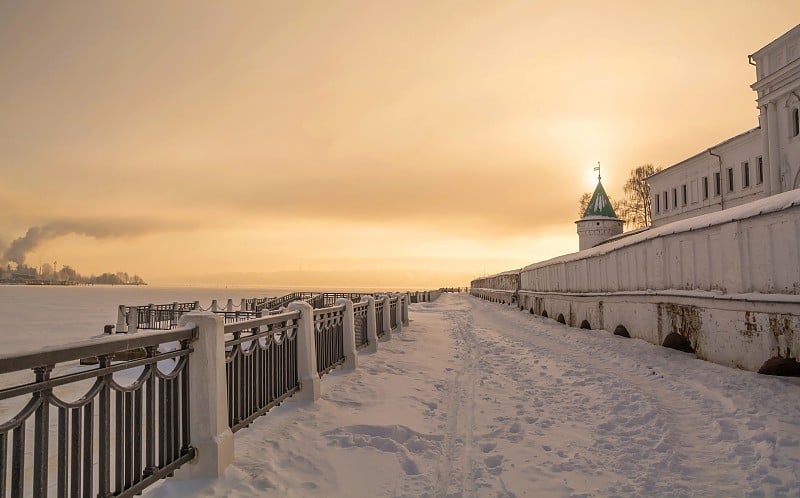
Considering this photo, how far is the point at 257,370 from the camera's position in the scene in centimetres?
621

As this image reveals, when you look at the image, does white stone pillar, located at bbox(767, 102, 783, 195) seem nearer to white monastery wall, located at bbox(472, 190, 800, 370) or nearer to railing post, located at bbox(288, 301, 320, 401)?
white monastery wall, located at bbox(472, 190, 800, 370)

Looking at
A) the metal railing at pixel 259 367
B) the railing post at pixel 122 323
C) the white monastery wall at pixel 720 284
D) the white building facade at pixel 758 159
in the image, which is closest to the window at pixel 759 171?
the white building facade at pixel 758 159

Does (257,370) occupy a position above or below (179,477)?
above

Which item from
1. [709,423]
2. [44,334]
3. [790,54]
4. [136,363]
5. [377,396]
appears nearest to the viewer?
[136,363]

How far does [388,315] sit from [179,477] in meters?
11.7

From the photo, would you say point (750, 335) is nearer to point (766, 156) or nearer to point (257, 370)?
point (257, 370)

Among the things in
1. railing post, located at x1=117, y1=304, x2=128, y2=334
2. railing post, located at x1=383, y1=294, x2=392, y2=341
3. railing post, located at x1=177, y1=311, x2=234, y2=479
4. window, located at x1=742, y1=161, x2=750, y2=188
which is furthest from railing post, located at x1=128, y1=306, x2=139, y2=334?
window, located at x1=742, y1=161, x2=750, y2=188

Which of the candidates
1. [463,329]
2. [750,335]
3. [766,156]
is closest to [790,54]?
[766,156]

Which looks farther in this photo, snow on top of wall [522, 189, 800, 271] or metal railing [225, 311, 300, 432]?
snow on top of wall [522, 189, 800, 271]

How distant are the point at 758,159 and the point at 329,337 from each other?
36.2 m

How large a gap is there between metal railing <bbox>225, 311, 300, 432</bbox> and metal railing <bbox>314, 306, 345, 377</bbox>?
3.93ft

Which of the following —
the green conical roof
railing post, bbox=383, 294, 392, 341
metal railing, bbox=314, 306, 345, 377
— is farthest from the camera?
the green conical roof

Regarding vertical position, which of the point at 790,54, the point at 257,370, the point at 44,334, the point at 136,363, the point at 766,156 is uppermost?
the point at 790,54

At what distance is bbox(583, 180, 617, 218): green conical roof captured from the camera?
63.9 metres
